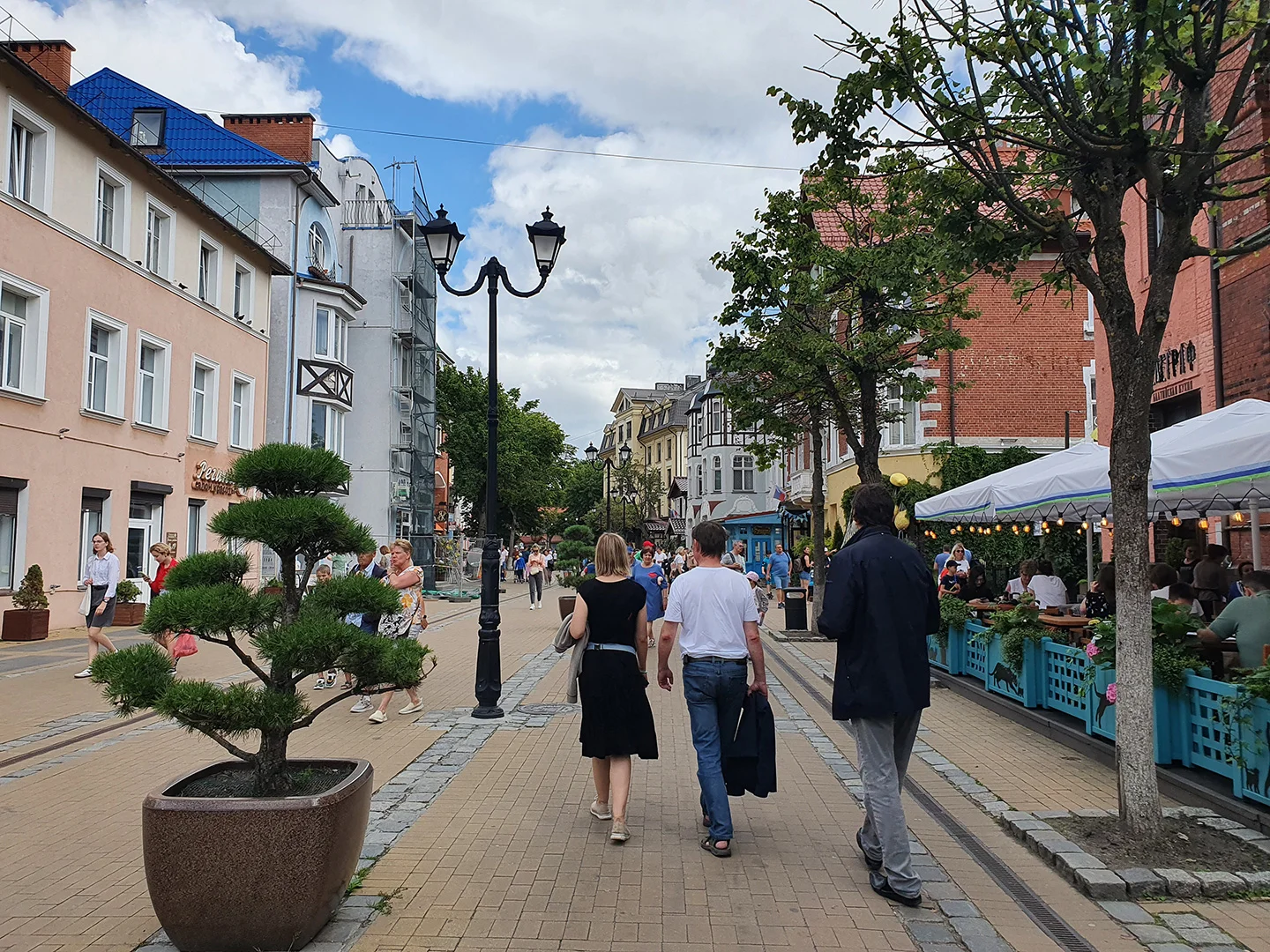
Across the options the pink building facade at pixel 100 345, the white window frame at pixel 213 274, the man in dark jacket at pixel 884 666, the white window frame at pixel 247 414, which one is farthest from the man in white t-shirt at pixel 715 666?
the white window frame at pixel 247 414

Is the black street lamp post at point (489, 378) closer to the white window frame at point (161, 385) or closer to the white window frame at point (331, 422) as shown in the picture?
the white window frame at point (161, 385)

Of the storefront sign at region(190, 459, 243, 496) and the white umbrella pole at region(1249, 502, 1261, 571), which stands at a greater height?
the storefront sign at region(190, 459, 243, 496)

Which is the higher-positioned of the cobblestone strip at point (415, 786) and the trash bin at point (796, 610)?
the trash bin at point (796, 610)

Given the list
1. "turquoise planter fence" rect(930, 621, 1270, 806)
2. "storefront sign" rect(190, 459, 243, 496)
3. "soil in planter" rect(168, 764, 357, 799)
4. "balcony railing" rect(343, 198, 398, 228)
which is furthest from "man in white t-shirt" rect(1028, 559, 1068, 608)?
"balcony railing" rect(343, 198, 398, 228)

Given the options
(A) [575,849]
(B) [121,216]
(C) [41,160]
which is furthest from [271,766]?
(B) [121,216]

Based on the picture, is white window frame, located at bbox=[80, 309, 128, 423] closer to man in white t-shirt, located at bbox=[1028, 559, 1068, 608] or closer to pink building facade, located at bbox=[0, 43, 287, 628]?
pink building facade, located at bbox=[0, 43, 287, 628]

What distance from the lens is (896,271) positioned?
40.8ft

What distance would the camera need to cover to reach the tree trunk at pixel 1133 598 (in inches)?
211

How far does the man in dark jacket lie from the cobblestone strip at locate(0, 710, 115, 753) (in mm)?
7184

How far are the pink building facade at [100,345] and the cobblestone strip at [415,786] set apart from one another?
19.2 feet

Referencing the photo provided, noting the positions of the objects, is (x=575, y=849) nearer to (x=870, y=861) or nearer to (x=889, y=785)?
(x=870, y=861)

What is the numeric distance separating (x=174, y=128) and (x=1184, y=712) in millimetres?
33482

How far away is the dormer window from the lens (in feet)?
102

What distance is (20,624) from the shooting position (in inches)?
647
